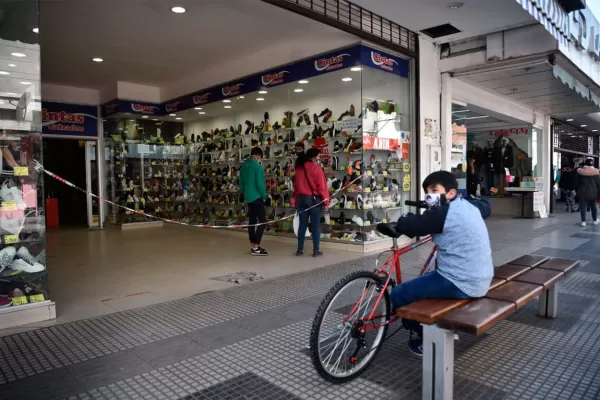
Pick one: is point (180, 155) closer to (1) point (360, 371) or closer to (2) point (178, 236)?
(2) point (178, 236)

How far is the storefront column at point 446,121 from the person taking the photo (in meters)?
8.55

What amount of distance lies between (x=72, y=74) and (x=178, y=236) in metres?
4.83

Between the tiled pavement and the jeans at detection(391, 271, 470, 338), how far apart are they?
493 millimetres

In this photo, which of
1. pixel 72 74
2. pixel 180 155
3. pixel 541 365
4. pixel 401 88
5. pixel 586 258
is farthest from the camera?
pixel 180 155

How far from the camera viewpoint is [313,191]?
679 centimetres

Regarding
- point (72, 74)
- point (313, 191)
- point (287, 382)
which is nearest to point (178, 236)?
point (313, 191)

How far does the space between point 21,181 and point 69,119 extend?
8.76 metres

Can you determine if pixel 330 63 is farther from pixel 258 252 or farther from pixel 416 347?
pixel 416 347

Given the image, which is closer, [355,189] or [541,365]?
[541,365]

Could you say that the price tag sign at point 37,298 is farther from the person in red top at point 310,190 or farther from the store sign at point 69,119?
the store sign at point 69,119

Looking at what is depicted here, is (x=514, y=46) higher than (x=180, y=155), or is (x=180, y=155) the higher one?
(x=514, y=46)

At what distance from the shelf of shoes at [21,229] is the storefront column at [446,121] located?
277 inches

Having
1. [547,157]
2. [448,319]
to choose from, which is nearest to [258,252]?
[448,319]

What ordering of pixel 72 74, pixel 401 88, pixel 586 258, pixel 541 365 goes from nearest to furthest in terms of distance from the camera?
1. pixel 541 365
2. pixel 586 258
3. pixel 401 88
4. pixel 72 74
